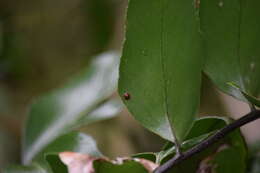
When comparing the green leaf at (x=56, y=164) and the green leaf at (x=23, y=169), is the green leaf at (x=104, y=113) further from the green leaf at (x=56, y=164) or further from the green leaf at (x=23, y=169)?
the green leaf at (x=56, y=164)

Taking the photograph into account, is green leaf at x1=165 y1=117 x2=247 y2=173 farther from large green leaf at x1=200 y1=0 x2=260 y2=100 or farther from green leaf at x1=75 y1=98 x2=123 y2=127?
green leaf at x1=75 y1=98 x2=123 y2=127

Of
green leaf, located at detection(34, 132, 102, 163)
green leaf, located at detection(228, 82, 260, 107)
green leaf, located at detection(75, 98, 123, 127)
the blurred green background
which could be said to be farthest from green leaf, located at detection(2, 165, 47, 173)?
the blurred green background

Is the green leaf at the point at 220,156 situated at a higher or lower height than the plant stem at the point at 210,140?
lower

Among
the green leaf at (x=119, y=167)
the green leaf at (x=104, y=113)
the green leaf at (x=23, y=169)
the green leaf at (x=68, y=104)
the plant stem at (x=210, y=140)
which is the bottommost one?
the green leaf at (x=68, y=104)

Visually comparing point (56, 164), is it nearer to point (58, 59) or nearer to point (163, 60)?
point (163, 60)

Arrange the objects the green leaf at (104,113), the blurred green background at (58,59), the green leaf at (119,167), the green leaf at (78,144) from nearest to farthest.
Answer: the green leaf at (119,167), the green leaf at (78,144), the green leaf at (104,113), the blurred green background at (58,59)

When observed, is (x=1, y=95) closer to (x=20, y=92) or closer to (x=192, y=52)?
(x=20, y=92)

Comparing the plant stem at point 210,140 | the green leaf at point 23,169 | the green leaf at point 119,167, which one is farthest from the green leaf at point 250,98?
the green leaf at point 23,169
